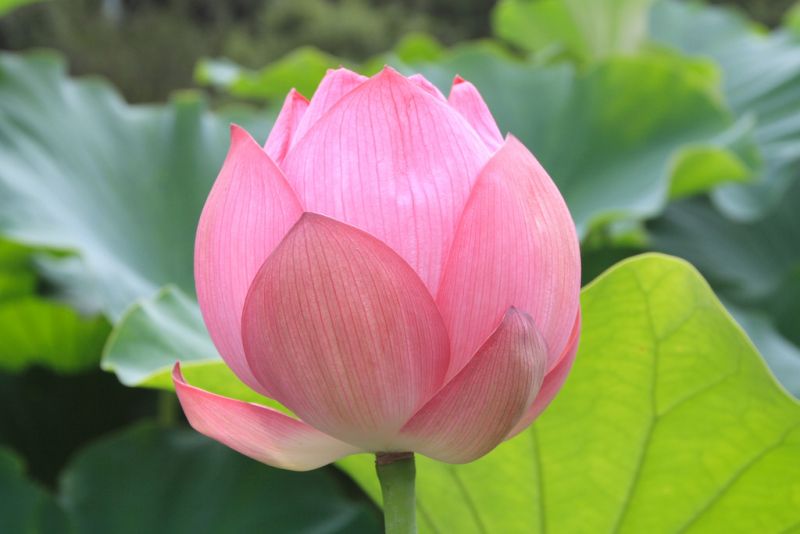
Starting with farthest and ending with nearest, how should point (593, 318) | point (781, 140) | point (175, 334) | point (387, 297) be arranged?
point (781, 140)
point (175, 334)
point (593, 318)
point (387, 297)

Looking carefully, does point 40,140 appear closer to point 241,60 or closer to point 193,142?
point 193,142

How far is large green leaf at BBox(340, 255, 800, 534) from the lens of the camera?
1.36ft

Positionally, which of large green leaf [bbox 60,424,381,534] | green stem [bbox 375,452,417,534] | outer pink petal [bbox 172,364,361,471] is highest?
outer pink petal [bbox 172,364,361,471]

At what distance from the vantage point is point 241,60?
7051mm

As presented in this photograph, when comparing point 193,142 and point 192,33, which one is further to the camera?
point 192,33

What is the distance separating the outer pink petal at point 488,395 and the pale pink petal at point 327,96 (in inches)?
4.2

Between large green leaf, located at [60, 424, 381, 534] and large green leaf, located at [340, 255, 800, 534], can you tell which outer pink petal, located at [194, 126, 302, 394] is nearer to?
large green leaf, located at [340, 255, 800, 534]

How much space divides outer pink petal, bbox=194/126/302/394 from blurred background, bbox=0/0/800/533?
0.22 m

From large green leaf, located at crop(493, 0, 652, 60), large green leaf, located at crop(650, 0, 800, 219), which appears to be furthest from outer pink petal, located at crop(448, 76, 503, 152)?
large green leaf, located at crop(493, 0, 652, 60)

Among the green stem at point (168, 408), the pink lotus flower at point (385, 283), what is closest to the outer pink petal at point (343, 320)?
the pink lotus flower at point (385, 283)

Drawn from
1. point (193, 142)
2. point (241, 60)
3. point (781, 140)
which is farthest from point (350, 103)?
point (241, 60)

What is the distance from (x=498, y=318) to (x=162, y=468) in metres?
0.58

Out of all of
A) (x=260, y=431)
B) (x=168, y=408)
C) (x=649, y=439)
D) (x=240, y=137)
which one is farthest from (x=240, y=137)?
(x=168, y=408)

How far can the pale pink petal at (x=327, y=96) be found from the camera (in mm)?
331
